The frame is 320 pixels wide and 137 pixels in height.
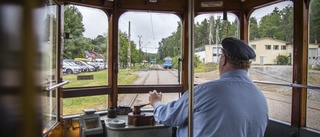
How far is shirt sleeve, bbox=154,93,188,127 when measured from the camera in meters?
1.50

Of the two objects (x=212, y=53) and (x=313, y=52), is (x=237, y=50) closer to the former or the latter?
(x=313, y=52)

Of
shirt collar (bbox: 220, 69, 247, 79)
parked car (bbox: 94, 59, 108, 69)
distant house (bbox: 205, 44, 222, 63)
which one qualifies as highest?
distant house (bbox: 205, 44, 222, 63)

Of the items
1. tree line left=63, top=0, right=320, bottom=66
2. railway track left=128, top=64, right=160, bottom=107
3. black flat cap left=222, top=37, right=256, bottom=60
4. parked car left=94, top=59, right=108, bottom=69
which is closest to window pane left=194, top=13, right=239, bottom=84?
tree line left=63, top=0, right=320, bottom=66

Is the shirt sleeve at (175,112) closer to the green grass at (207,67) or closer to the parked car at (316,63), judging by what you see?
the parked car at (316,63)

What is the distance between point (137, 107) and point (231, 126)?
1.61 meters

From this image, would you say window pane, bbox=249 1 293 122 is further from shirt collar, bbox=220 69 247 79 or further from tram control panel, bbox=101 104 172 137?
shirt collar, bbox=220 69 247 79

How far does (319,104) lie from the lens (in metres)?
2.78

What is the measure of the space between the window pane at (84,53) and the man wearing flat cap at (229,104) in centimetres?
211

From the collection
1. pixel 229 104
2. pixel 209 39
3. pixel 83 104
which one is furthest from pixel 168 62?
pixel 229 104

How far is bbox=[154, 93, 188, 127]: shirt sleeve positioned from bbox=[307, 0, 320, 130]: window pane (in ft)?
6.52

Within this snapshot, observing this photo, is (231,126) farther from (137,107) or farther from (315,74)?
(315,74)

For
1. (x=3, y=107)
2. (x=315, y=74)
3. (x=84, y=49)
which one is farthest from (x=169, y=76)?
(x=3, y=107)

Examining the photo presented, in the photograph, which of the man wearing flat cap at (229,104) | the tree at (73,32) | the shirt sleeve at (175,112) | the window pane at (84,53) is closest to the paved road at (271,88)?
the window pane at (84,53)

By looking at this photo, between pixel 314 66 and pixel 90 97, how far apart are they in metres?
2.74
